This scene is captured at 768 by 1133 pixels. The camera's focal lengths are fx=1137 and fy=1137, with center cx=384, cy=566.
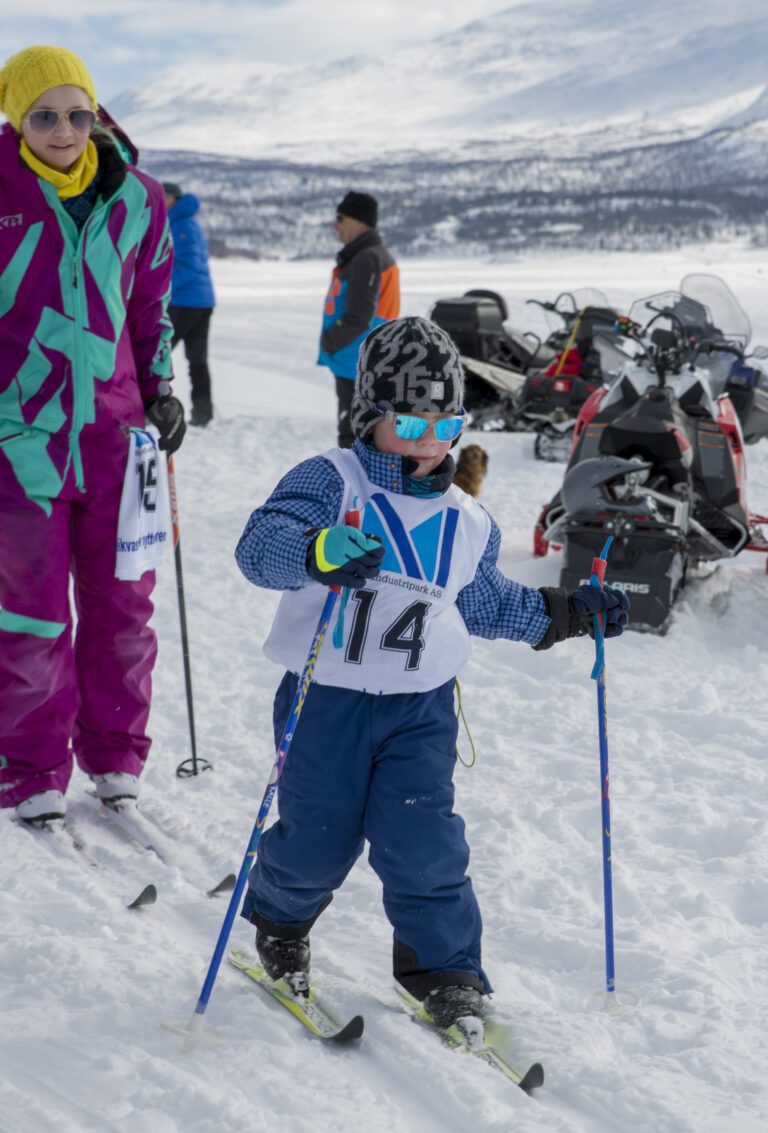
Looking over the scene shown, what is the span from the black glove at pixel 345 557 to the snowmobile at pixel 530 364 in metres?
6.95

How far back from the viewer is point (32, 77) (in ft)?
9.32

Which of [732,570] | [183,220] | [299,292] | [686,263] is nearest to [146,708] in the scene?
[732,570]

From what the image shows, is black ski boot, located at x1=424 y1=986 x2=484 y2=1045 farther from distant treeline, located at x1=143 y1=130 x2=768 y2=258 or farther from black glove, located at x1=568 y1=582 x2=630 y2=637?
distant treeline, located at x1=143 y1=130 x2=768 y2=258

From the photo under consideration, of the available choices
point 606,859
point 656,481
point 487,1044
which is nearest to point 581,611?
point 606,859

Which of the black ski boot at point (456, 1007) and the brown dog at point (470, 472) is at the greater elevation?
the brown dog at point (470, 472)

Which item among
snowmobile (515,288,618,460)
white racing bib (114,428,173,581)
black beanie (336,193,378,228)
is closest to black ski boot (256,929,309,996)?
white racing bib (114,428,173,581)

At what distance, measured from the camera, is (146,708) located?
11.1 ft

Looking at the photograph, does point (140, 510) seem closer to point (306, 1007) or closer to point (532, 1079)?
point (306, 1007)

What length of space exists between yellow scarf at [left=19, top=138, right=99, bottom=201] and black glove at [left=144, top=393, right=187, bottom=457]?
2.10ft

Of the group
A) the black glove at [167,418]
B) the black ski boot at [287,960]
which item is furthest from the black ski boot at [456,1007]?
the black glove at [167,418]

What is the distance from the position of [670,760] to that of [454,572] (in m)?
1.96

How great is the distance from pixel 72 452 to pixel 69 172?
0.71 m

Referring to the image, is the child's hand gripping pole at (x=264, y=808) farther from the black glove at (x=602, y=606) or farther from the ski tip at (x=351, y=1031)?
the black glove at (x=602, y=606)

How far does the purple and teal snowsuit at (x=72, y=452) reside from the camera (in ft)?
9.48
